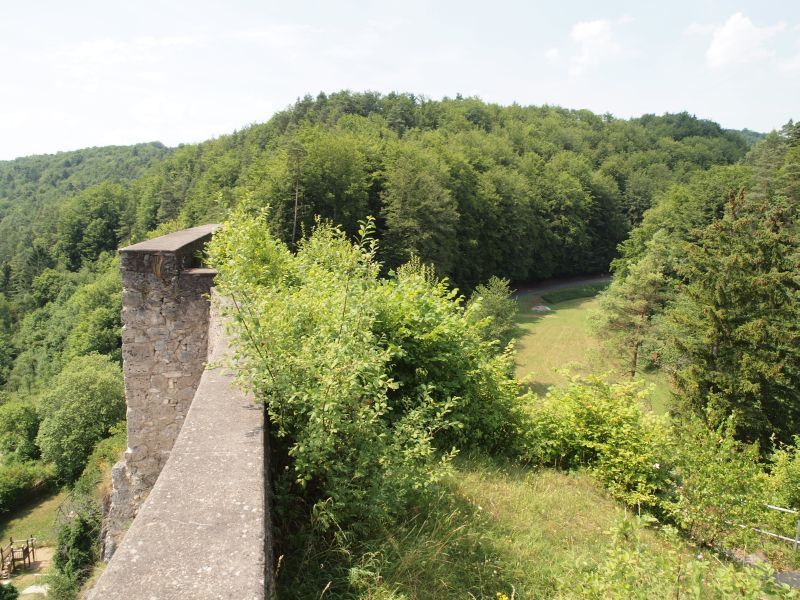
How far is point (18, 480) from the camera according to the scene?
107 ft

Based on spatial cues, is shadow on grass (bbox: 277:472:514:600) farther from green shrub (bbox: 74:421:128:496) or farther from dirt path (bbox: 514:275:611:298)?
dirt path (bbox: 514:275:611:298)

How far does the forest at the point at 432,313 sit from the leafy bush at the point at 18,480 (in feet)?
0.42

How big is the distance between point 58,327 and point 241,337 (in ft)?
198

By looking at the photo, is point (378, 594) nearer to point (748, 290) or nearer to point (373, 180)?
point (748, 290)

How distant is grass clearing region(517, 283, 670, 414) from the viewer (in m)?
28.7

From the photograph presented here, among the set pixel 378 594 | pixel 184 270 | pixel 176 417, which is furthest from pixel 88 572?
pixel 378 594

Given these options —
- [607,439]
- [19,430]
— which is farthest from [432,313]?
[19,430]

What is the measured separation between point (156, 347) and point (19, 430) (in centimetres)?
4171

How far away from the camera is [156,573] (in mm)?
2277

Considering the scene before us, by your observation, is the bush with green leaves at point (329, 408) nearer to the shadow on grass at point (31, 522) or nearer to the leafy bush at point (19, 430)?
the shadow on grass at point (31, 522)

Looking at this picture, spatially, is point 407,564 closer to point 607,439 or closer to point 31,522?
point 607,439

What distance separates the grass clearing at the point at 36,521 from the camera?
90.7ft

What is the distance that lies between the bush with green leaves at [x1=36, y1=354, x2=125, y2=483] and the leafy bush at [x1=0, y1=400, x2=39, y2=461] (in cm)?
548

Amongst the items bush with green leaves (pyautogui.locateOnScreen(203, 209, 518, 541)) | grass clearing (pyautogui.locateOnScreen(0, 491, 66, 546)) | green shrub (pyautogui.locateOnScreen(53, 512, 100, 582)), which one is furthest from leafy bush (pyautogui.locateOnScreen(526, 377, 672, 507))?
grass clearing (pyautogui.locateOnScreen(0, 491, 66, 546))
